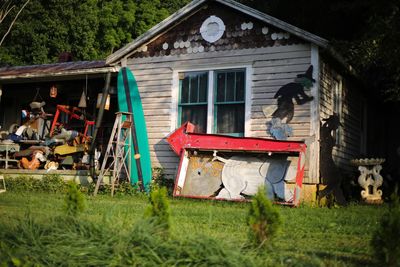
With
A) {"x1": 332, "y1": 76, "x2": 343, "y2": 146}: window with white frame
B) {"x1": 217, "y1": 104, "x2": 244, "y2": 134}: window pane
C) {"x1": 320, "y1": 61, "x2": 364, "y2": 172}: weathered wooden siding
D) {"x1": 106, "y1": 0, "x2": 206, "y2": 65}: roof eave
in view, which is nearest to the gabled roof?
{"x1": 106, "y1": 0, "x2": 206, "y2": 65}: roof eave

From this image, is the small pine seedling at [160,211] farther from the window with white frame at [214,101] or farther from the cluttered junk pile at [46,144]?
the cluttered junk pile at [46,144]

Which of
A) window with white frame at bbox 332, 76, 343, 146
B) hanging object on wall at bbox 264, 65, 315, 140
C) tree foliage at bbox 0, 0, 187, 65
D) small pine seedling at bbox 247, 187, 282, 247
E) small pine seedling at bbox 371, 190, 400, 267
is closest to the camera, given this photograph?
small pine seedling at bbox 371, 190, 400, 267

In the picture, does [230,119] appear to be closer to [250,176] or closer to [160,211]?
[250,176]

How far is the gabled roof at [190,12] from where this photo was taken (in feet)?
31.7

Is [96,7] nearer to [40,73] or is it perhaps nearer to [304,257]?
[40,73]

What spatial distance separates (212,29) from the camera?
10.9 m

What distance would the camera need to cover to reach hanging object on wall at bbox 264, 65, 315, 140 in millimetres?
9812

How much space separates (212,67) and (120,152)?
285cm

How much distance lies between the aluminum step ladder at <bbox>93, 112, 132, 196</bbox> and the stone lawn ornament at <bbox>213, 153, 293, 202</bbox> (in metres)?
2.43

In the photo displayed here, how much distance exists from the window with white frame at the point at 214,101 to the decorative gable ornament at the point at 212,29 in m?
0.79

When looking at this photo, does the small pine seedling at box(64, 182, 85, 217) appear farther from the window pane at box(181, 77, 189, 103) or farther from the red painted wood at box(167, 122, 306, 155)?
the window pane at box(181, 77, 189, 103)

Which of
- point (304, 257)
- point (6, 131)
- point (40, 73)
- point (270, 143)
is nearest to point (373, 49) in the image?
point (270, 143)

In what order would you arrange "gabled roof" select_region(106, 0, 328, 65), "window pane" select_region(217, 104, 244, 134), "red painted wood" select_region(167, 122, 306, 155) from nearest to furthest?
"red painted wood" select_region(167, 122, 306, 155) → "gabled roof" select_region(106, 0, 328, 65) → "window pane" select_region(217, 104, 244, 134)

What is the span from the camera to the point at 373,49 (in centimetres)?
1034
